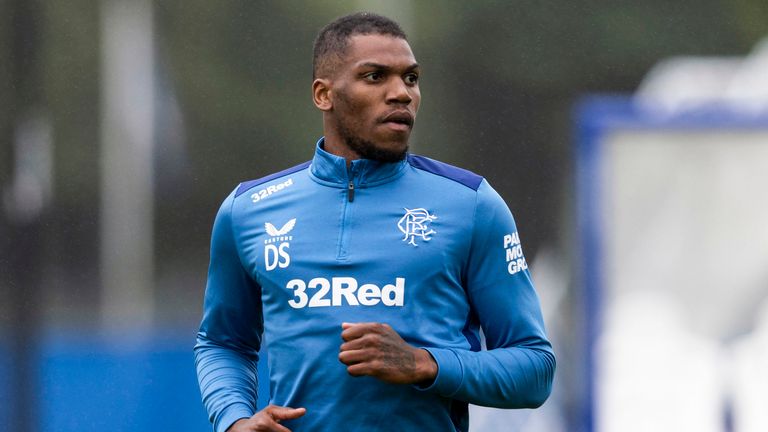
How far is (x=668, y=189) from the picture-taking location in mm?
4992

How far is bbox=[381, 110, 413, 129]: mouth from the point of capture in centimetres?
222

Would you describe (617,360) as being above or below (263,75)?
below

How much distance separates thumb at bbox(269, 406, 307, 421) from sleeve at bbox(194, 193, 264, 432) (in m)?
0.21

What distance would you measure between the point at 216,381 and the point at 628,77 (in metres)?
3.57

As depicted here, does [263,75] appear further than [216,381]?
Yes

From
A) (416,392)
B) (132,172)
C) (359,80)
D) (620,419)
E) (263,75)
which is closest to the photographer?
(416,392)

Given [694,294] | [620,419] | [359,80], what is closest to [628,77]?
[694,294]

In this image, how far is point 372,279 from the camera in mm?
2121

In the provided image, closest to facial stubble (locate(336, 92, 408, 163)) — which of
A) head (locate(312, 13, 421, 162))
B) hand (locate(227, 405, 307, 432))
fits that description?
head (locate(312, 13, 421, 162))

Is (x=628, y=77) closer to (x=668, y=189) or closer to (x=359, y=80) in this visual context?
(x=668, y=189)

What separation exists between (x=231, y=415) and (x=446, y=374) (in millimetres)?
412

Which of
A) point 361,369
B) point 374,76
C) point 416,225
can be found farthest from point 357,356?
point 374,76

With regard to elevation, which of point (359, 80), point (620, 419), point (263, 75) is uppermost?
point (263, 75)

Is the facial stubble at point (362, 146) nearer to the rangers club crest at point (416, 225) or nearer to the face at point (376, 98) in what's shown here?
the face at point (376, 98)
